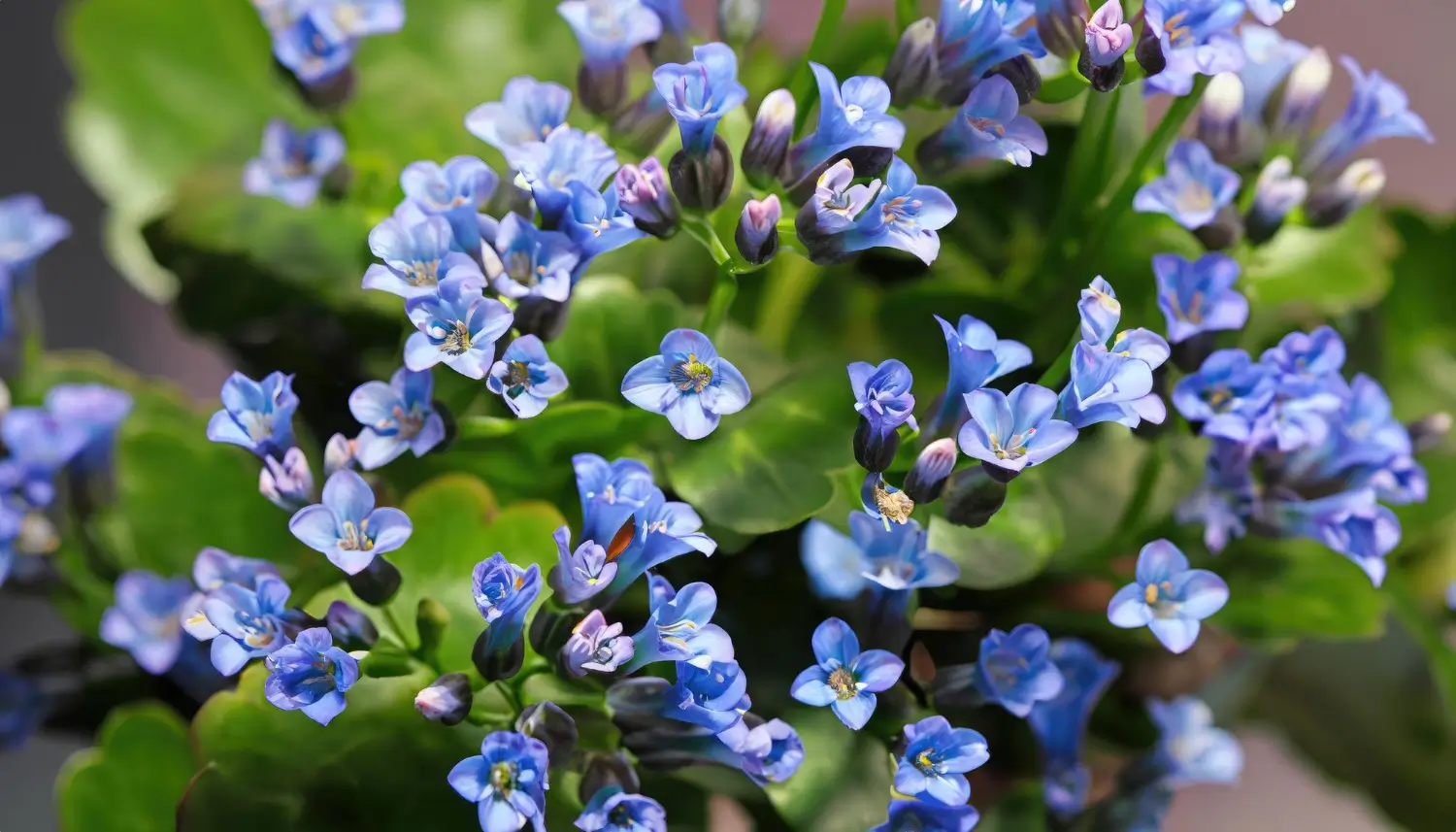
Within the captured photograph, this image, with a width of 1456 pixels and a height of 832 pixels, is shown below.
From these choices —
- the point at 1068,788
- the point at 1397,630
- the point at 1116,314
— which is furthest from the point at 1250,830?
the point at 1116,314

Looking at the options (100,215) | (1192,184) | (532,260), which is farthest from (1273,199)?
(100,215)

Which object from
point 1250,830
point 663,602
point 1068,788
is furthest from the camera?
point 1250,830

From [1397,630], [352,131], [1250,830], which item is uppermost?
[352,131]

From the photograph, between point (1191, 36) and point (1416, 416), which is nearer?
point (1191, 36)

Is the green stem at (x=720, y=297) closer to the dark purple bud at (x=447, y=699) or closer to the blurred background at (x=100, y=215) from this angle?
the dark purple bud at (x=447, y=699)

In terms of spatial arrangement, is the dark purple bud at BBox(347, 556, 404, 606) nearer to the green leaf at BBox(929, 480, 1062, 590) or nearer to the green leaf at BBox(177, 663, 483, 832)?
the green leaf at BBox(177, 663, 483, 832)

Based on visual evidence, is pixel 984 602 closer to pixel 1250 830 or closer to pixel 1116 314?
pixel 1116 314
